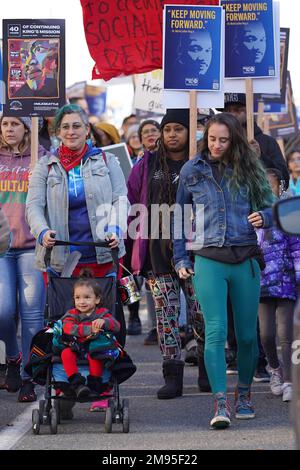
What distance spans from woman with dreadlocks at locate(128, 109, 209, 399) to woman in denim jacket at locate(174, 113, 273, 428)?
1.10 metres

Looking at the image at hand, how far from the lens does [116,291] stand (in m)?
8.87

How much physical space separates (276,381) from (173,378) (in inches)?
30.7

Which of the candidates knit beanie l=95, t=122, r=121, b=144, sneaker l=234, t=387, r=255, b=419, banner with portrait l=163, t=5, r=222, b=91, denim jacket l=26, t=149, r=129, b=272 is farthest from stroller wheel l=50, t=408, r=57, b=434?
knit beanie l=95, t=122, r=121, b=144

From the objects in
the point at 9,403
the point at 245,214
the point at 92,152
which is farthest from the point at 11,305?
the point at 245,214

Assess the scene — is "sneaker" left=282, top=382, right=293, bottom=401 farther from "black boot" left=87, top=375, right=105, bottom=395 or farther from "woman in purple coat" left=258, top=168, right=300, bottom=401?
"black boot" left=87, top=375, right=105, bottom=395

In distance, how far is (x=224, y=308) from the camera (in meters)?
8.84

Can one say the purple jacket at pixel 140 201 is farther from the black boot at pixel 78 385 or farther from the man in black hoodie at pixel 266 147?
the black boot at pixel 78 385

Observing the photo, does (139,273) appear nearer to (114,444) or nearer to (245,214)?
(245,214)

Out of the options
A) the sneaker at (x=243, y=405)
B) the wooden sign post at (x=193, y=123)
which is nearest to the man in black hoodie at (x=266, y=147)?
the wooden sign post at (x=193, y=123)

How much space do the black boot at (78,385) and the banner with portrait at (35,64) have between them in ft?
11.0

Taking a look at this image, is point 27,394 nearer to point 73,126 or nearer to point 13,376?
point 13,376

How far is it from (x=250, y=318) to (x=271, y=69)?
11.6ft

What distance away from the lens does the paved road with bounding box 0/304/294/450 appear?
7.98 m

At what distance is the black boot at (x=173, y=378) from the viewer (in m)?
10.1
